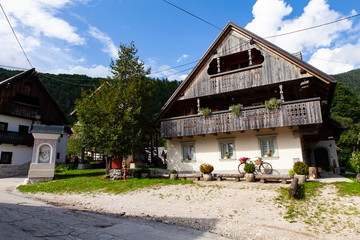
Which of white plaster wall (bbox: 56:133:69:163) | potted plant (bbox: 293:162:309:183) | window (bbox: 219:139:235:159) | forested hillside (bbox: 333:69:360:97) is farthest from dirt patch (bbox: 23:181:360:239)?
forested hillside (bbox: 333:69:360:97)

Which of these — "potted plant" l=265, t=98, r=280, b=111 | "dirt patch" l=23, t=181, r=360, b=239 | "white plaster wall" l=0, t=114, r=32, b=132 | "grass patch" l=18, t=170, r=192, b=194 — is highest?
"white plaster wall" l=0, t=114, r=32, b=132

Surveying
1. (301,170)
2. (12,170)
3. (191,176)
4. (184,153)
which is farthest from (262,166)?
(12,170)

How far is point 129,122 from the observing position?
655 inches

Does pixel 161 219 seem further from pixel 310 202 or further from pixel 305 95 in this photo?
pixel 305 95

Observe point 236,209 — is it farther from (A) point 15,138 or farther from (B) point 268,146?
(A) point 15,138

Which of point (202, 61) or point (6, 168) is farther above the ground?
point (202, 61)

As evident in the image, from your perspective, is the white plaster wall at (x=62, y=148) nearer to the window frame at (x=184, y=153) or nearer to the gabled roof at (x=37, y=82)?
the gabled roof at (x=37, y=82)

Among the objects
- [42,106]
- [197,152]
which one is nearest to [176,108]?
[197,152]

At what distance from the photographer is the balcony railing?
73.8 ft

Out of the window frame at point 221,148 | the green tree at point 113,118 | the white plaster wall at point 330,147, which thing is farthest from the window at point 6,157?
the white plaster wall at point 330,147

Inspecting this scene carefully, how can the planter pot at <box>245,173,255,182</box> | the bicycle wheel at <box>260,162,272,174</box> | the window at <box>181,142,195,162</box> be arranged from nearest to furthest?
the planter pot at <box>245,173,255,182</box> → the bicycle wheel at <box>260,162,272,174</box> → the window at <box>181,142,195,162</box>

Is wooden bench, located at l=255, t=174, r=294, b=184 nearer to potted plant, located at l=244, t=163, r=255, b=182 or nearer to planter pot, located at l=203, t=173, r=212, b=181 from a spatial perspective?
potted plant, located at l=244, t=163, r=255, b=182

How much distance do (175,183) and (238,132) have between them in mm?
6197

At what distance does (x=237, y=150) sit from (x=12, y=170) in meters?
22.1
